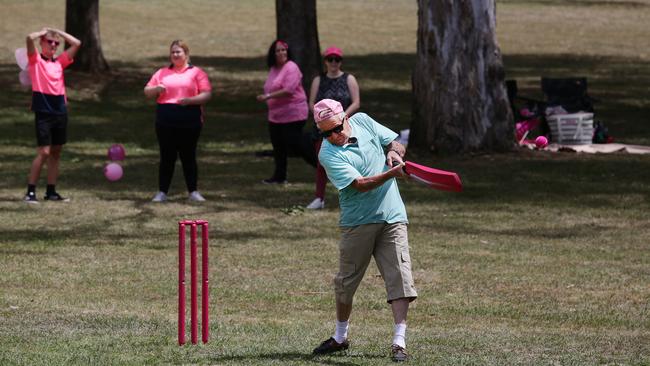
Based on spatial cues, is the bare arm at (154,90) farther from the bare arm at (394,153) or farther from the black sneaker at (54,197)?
the bare arm at (394,153)

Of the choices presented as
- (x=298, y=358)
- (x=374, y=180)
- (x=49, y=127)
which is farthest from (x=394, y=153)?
(x=49, y=127)

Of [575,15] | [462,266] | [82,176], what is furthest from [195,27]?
[462,266]

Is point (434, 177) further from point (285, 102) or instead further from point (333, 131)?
point (285, 102)

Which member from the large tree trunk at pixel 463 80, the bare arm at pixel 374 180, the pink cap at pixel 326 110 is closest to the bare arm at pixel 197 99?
the large tree trunk at pixel 463 80

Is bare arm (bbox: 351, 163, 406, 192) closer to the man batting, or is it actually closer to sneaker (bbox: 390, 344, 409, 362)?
the man batting

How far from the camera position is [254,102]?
2858 cm

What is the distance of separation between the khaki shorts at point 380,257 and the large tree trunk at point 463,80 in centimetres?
1173

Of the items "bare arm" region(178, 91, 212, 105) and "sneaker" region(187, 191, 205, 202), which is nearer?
"bare arm" region(178, 91, 212, 105)

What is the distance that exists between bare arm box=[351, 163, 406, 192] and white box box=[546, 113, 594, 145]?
13.0 metres

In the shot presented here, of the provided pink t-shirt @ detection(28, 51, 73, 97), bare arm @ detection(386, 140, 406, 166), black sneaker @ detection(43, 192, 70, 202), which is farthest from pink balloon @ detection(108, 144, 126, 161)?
bare arm @ detection(386, 140, 406, 166)

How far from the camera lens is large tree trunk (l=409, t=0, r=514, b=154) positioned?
19734 mm

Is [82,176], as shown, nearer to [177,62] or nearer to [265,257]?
[177,62]

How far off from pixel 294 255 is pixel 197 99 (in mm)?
3000

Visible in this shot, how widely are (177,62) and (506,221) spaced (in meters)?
4.23
